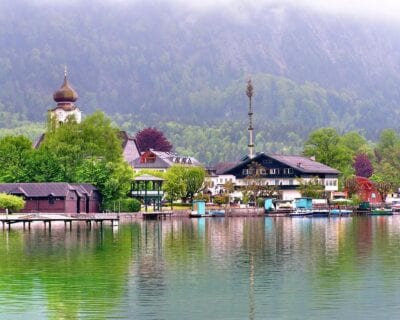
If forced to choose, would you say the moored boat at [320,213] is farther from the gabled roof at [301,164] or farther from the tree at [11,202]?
the tree at [11,202]

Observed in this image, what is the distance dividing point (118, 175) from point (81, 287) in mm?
78773

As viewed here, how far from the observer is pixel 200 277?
49156mm

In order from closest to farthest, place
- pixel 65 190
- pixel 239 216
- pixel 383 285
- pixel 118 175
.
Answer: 1. pixel 383 285
2. pixel 65 190
3. pixel 118 175
4. pixel 239 216

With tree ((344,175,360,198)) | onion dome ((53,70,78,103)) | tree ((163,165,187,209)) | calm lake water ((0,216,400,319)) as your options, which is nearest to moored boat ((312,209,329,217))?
tree ((163,165,187,209))

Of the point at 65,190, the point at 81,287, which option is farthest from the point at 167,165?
the point at 81,287

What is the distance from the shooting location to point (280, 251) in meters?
64.6

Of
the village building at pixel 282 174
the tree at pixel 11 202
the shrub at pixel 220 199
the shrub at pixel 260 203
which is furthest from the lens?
the village building at pixel 282 174

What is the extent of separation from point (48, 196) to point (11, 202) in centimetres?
651

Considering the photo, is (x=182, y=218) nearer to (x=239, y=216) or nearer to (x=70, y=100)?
(x=239, y=216)

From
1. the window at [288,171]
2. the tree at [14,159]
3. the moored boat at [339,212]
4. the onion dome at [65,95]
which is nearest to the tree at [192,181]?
the moored boat at [339,212]

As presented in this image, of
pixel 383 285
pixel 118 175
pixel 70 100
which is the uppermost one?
pixel 70 100

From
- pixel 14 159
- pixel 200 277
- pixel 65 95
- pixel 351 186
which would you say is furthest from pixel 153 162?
pixel 200 277

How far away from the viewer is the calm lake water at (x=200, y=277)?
1563 inches

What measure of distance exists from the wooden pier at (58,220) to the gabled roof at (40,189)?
7759 mm
